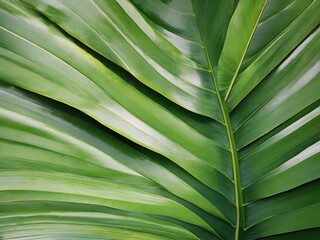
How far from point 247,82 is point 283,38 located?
103 millimetres

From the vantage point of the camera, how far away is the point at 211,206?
0.57 metres

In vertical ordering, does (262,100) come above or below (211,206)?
above

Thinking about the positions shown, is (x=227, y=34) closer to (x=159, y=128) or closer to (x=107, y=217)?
(x=159, y=128)

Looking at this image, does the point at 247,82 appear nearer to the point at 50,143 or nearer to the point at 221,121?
the point at 221,121

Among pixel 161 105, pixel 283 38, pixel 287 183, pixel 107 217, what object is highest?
pixel 283 38

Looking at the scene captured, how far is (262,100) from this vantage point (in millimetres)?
587

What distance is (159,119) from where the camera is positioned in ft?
1.87

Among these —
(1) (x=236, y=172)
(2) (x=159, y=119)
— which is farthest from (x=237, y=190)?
(2) (x=159, y=119)

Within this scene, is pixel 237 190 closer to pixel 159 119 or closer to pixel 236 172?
pixel 236 172

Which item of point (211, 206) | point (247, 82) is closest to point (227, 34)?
point (247, 82)

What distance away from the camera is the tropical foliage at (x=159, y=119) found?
52 centimetres

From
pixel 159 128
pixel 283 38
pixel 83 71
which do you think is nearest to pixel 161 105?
pixel 159 128

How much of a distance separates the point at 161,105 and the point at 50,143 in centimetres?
22

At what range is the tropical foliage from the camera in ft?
1.69
